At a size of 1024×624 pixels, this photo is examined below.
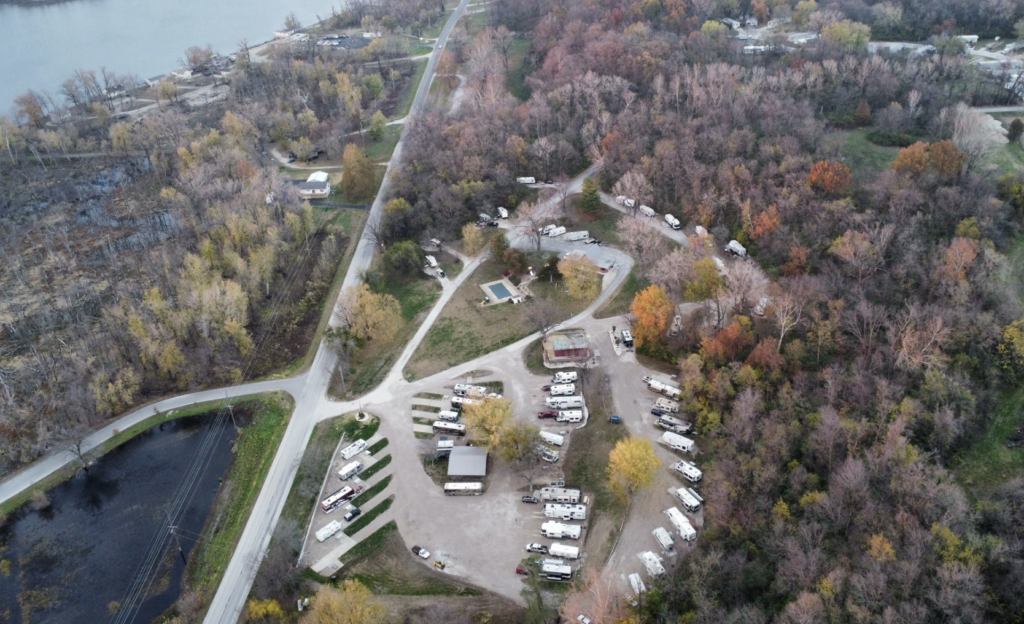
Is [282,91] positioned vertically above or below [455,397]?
above

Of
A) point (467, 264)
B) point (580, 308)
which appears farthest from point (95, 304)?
point (580, 308)

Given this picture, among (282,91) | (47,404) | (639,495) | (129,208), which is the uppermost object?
(282,91)

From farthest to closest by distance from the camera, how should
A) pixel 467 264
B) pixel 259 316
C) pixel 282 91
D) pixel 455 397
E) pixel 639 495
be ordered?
pixel 282 91, pixel 467 264, pixel 259 316, pixel 455 397, pixel 639 495

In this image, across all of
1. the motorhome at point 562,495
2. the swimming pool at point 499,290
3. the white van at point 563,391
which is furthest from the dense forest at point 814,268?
the swimming pool at point 499,290

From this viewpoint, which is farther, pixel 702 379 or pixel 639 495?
pixel 702 379

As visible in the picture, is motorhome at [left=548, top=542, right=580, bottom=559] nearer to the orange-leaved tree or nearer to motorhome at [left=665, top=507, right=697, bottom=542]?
motorhome at [left=665, top=507, right=697, bottom=542]

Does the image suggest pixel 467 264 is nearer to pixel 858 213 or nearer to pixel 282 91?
pixel 858 213

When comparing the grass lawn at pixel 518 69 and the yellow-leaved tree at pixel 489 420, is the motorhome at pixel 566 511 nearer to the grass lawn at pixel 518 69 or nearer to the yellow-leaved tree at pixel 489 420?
the yellow-leaved tree at pixel 489 420
